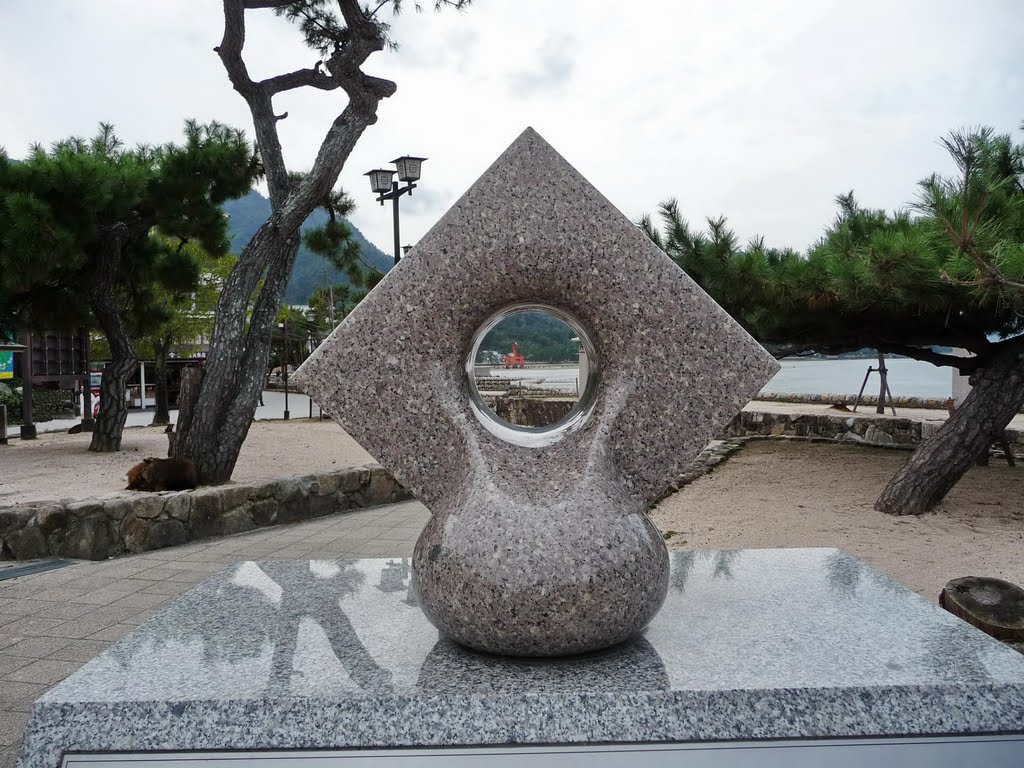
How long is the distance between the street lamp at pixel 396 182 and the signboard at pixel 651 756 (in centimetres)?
1077

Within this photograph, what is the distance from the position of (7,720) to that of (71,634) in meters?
1.28

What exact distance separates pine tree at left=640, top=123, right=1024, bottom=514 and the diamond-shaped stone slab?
2760 millimetres

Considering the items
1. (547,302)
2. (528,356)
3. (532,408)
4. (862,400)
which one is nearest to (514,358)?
(528,356)

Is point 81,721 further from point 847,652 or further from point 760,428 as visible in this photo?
point 760,428

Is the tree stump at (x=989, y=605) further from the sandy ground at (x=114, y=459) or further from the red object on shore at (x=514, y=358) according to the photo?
the sandy ground at (x=114, y=459)

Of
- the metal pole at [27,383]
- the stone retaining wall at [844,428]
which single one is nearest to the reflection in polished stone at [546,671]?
the stone retaining wall at [844,428]

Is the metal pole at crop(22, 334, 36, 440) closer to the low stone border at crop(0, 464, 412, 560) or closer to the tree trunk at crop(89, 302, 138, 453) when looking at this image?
the tree trunk at crop(89, 302, 138, 453)

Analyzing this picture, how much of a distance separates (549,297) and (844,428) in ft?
37.1

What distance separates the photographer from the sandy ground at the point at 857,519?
5652 mm

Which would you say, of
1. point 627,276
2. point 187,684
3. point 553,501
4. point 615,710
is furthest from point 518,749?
point 627,276

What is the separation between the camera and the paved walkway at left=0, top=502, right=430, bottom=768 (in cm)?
391

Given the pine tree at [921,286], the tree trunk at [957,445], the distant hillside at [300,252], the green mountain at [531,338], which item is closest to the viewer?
the green mountain at [531,338]

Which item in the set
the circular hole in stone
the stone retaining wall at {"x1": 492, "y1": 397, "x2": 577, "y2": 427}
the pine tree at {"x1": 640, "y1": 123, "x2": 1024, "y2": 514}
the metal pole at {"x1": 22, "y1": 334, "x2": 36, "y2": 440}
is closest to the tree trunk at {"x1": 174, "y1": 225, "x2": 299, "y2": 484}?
the pine tree at {"x1": 640, "y1": 123, "x2": 1024, "y2": 514}

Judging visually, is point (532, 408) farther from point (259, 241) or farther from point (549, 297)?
point (549, 297)
